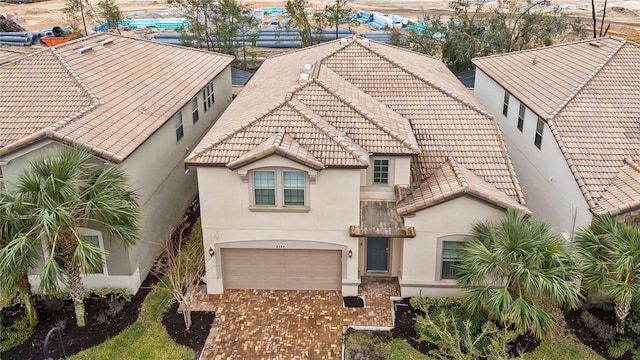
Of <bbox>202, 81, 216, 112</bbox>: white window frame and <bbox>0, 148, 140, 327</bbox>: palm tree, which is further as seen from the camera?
<bbox>202, 81, 216, 112</bbox>: white window frame

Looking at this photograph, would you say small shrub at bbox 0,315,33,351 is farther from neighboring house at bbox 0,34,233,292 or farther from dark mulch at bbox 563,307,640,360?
dark mulch at bbox 563,307,640,360

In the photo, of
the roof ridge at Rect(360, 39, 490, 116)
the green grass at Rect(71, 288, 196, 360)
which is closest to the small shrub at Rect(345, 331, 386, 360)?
the green grass at Rect(71, 288, 196, 360)

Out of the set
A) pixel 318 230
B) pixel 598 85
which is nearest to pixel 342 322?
pixel 318 230

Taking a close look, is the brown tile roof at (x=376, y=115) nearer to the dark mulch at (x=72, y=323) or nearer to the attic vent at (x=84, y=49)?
the dark mulch at (x=72, y=323)

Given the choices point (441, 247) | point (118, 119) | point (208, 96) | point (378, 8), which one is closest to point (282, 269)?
point (441, 247)

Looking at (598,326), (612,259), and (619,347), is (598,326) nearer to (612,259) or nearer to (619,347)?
(619,347)

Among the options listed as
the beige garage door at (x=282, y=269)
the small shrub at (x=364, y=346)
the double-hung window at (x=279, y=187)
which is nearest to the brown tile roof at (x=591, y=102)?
the small shrub at (x=364, y=346)
